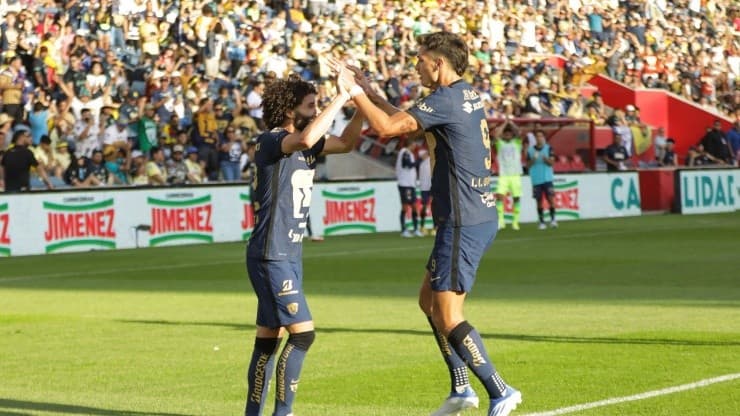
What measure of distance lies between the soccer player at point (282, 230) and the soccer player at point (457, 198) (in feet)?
1.55

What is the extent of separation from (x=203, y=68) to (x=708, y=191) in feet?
46.6

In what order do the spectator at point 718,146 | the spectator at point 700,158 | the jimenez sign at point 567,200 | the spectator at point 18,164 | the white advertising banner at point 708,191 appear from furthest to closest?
the spectator at point 718,146 → the spectator at point 700,158 → the white advertising banner at point 708,191 → the jimenez sign at point 567,200 → the spectator at point 18,164

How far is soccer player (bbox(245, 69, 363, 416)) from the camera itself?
27.9 ft

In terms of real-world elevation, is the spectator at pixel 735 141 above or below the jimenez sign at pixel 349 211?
above

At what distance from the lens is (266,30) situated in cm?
3619

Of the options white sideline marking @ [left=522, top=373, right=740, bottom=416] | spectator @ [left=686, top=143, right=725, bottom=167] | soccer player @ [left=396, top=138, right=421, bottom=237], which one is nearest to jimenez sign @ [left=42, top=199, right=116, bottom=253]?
soccer player @ [left=396, top=138, right=421, bottom=237]

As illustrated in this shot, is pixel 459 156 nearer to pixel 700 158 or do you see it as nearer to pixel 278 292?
pixel 278 292

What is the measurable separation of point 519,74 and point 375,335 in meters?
28.8

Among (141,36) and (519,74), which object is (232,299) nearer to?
(141,36)

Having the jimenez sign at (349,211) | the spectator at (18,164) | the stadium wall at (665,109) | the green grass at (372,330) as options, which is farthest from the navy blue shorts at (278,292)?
the stadium wall at (665,109)

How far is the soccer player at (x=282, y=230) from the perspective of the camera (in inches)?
335

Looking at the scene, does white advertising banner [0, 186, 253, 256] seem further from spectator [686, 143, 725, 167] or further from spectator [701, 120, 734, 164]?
spectator [701, 120, 734, 164]

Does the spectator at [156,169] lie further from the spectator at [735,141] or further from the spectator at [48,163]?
the spectator at [735,141]

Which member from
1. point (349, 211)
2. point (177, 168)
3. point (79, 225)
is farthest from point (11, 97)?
point (349, 211)
